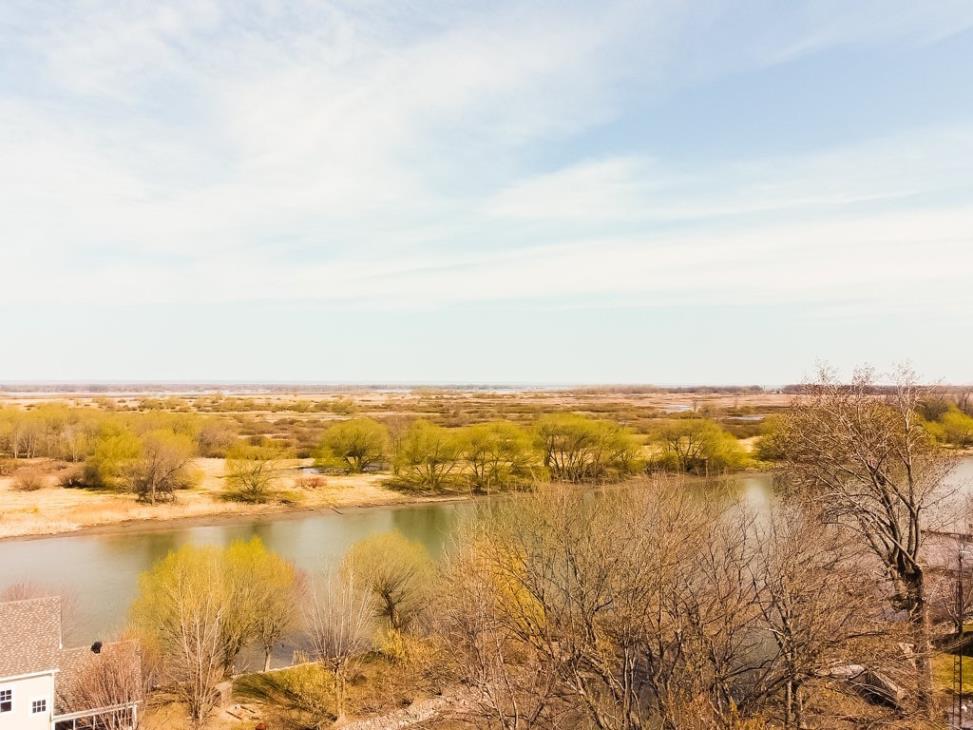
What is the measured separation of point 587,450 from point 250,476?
30.1 metres

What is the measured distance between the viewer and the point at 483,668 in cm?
1396

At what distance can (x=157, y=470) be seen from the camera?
4894cm

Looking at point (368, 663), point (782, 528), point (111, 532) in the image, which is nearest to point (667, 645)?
point (782, 528)

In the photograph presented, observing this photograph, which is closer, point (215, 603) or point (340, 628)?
point (215, 603)

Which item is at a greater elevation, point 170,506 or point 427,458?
point 427,458

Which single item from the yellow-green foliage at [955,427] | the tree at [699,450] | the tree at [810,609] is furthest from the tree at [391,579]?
the yellow-green foliage at [955,427]

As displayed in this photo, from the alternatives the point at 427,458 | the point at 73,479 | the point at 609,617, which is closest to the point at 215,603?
the point at 609,617

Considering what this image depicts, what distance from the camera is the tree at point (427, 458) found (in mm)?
56438

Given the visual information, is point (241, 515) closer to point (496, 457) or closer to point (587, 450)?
point (496, 457)

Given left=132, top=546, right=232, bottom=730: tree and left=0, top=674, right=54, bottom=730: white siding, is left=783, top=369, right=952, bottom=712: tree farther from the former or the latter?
left=0, top=674, right=54, bottom=730: white siding

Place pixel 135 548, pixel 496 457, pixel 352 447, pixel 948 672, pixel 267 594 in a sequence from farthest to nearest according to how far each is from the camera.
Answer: pixel 352 447
pixel 496 457
pixel 135 548
pixel 267 594
pixel 948 672

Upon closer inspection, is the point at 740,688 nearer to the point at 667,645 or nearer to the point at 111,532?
the point at 667,645

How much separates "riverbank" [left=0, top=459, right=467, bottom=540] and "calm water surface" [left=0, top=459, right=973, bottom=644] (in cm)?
145

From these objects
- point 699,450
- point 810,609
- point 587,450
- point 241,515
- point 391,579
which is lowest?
point 241,515
